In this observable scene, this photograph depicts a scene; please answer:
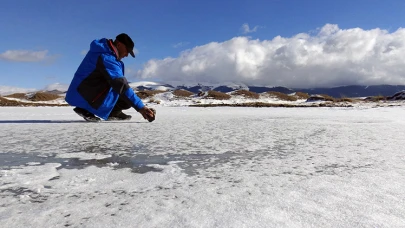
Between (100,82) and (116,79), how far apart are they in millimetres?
474

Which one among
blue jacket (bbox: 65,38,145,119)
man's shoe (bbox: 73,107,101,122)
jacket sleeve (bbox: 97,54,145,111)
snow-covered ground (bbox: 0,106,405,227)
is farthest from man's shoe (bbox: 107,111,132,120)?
snow-covered ground (bbox: 0,106,405,227)

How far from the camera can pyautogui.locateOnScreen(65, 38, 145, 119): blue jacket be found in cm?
397

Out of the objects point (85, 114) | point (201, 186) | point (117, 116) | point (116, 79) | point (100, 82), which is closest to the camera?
point (201, 186)

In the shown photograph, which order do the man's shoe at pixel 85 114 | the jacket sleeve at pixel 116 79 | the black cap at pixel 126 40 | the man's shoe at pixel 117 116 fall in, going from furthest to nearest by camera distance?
the man's shoe at pixel 117 116 < the man's shoe at pixel 85 114 < the black cap at pixel 126 40 < the jacket sleeve at pixel 116 79

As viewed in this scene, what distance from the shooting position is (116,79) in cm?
394

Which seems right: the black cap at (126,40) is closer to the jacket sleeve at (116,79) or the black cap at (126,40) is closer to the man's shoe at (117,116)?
the jacket sleeve at (116,79)

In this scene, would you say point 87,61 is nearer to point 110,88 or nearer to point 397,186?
point 110,88

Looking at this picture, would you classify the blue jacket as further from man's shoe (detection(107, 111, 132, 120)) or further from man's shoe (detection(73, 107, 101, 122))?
man's shoe (detection(107, 111, 132, 120))

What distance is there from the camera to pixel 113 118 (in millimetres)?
5621

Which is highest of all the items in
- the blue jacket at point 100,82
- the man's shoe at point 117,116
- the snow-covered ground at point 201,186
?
the blue jacket at point 100,82

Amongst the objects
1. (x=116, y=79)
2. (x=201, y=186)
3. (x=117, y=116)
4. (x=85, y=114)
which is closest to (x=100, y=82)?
(x=116, y=79)

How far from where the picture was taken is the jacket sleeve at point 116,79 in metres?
3.93

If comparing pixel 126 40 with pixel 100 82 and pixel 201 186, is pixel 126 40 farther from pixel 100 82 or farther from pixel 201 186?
pixel 201 186

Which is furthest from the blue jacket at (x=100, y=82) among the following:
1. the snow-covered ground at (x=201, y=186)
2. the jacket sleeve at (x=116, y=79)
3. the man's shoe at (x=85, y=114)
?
the snow-covered ground at (x=201, y=186)
